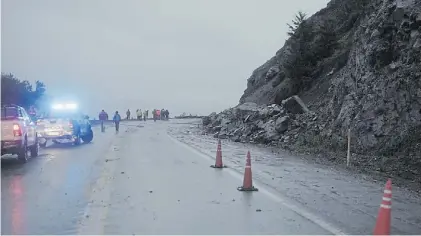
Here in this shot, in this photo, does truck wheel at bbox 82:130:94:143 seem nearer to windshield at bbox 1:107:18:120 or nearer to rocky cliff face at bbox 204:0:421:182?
rocky cliff face at bbox 204:0:421:182

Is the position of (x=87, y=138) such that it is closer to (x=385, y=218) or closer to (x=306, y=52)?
(x=306, y=52)

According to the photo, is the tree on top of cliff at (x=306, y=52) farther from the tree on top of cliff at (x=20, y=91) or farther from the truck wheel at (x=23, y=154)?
the tree on top of cliff at (x=20, y=91)

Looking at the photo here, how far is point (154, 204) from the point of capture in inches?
351

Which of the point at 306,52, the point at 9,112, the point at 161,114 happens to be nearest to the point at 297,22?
the point at 306,52

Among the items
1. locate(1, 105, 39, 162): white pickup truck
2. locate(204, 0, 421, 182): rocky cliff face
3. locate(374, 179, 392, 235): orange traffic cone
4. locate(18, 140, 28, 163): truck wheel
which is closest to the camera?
locate(374, 179, 392, 235): orange traffic cone

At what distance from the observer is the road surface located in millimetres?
7246

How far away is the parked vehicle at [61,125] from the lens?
24172 mm

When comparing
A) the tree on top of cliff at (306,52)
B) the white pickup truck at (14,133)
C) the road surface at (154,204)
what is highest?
the tree on top of cliff at (306,52)

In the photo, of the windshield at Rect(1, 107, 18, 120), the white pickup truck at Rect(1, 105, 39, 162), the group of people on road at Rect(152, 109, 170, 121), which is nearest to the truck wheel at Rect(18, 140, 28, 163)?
the white pickup truck at Rect(1, 105, 39, 162)

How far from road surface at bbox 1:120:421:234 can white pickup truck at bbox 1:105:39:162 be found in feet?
3.34

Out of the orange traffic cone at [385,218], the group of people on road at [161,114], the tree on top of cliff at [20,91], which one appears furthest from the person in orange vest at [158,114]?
the orange traffic cone at [385,218]

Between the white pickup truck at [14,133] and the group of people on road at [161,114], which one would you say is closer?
the white pickup truck at [14,133]

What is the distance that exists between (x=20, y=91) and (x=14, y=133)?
47407 millimetres

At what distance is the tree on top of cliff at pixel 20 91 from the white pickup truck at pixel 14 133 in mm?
38461
